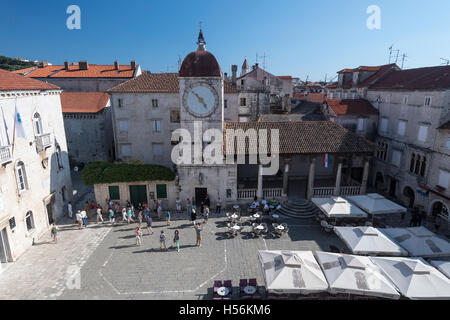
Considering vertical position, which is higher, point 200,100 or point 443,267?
point 200,100

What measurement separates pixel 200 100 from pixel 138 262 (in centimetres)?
1360

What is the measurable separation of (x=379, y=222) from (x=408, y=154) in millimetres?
9037

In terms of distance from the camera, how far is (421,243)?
15.9m

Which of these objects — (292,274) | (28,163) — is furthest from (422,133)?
(28,163)

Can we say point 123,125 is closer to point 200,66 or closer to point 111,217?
point 111,217

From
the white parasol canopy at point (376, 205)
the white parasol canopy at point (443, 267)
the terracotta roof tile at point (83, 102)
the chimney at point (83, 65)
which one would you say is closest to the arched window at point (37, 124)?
the terracotta roof tile at point (83, 102)

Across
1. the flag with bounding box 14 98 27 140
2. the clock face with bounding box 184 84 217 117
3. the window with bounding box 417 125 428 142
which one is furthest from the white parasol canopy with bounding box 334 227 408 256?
the flag with bounding box 14 98 27 140

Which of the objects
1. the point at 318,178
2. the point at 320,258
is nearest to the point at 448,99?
the point at 318,178

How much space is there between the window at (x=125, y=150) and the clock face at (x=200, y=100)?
38.9ft

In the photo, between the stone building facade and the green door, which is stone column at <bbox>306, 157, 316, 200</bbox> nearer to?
the green door

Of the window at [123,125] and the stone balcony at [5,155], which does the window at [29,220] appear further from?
the window at [123,125]

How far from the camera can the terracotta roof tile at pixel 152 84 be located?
96.5 feet

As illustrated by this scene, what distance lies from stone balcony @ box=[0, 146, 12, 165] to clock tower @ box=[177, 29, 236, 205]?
11990mm

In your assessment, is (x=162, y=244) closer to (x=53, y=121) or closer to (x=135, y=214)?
(x=135, y=214)
